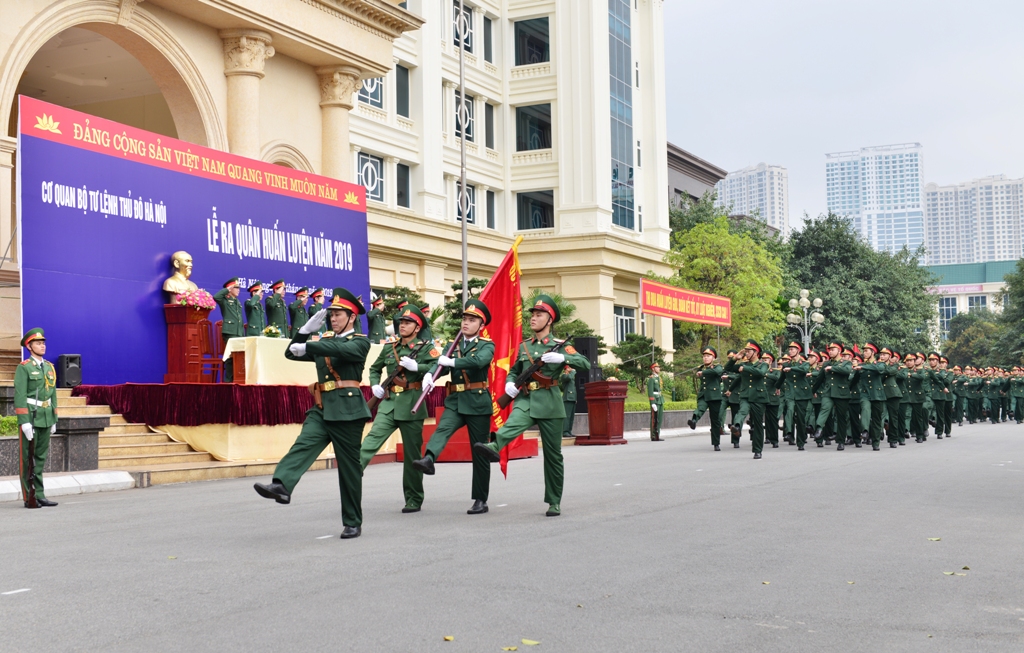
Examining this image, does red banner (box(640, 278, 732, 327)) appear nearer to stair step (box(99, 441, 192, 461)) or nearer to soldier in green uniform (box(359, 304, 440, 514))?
stair step (box(99, 441, 192, 461))

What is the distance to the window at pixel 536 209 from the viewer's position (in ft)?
151

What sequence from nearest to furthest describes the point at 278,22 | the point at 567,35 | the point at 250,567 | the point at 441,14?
1. the point at 250,567
2. the point at 278,22
3. the point at 441,14
4. the point at 567,35

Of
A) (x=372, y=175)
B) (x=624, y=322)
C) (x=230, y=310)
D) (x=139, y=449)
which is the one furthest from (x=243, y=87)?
(x=624, y=322)

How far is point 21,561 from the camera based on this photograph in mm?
8062

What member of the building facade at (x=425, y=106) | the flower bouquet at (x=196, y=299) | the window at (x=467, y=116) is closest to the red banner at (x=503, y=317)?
the flower bouquet at (x=196, y=299)

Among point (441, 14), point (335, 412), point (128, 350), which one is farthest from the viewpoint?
point (441, 14)

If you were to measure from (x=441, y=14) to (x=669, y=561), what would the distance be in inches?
1438

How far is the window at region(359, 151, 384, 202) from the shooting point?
3684cm

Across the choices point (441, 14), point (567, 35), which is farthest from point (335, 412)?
point (567, 35)

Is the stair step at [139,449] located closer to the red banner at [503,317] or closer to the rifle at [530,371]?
the red banner at [503,317]

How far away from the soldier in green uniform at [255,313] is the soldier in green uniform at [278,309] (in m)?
0.26

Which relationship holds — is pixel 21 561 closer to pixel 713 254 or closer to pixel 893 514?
pixel 893 514

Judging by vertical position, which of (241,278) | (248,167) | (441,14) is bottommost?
(241,278)

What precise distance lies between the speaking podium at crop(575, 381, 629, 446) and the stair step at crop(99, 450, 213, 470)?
35.3 feet
